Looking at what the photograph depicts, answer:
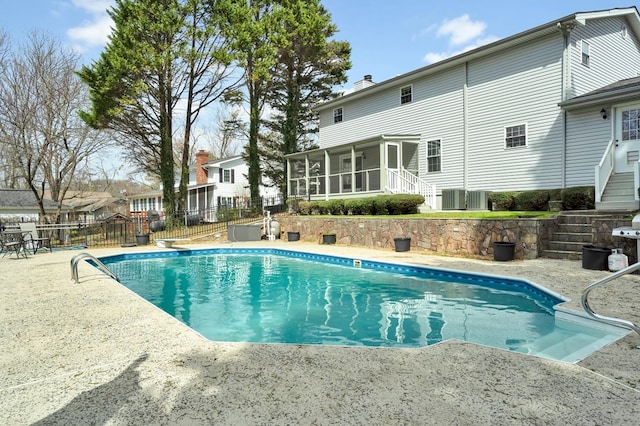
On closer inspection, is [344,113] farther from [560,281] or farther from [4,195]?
[4,195]

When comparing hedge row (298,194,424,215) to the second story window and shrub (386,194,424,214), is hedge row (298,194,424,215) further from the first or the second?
the second story window

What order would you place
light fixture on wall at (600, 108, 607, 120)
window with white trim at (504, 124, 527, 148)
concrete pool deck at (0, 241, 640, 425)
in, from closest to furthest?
concrete pool deck at (0, 241, 640, 425) < light fixture on wall at (600, 108, 607, 120) < window with white trim at (504, 124, 527, 148)

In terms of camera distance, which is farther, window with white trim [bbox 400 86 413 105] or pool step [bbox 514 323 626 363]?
window with white trim [bbox 400 86 413 105]

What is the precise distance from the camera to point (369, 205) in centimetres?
1580

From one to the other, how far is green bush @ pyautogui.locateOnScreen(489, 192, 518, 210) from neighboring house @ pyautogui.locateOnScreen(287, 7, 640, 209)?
28.0 inches

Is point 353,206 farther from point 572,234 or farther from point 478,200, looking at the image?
point 572,234

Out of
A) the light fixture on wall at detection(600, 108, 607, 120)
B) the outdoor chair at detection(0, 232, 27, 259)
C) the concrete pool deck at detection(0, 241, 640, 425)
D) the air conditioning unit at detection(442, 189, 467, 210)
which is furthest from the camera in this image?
the air conditioning unit at detection(442, 189, 467, 210)

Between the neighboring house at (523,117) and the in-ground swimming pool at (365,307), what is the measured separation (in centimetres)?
Result: 624

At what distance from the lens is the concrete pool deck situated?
2.64 meters

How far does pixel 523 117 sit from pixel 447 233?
19.3 ft

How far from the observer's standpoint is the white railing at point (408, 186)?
16.2 meters

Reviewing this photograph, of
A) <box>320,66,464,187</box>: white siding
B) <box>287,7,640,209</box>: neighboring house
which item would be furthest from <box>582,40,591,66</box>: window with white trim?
<box>320,66,464,187</box>: white siding

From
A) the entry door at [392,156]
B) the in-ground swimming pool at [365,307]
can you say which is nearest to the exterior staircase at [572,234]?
the in-ground swimming pool at [365,307]

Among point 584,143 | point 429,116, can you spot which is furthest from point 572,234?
point 429,116
